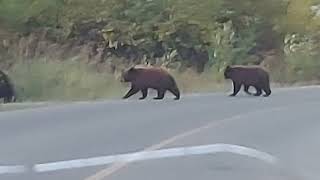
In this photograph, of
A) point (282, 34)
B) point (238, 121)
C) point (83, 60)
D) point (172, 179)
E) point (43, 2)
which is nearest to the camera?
point (172, 179)

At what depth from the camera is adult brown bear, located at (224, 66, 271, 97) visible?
88.7 feet

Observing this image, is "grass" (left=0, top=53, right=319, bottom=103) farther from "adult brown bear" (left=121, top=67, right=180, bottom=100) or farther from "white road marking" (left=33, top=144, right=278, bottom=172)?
"white road marking" (left=33, top=144, right=278, bottom=172)

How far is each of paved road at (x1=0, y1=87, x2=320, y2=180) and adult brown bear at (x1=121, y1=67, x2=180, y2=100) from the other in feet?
1.30

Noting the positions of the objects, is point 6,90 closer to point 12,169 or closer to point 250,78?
point 250,78

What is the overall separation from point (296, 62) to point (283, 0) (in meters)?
4.25

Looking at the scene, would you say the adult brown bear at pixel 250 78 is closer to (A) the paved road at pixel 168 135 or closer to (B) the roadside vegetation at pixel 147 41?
(A) the paved road at pixel 168 135

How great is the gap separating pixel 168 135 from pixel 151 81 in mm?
8979

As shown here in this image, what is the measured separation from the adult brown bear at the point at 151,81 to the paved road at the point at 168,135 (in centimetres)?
40

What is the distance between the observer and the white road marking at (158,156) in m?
11.9

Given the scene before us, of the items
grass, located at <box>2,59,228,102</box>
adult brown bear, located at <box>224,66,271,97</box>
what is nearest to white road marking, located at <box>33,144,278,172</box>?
grass, located at <box>2,59,228,102</box>

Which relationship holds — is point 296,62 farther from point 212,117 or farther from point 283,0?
point 212,117

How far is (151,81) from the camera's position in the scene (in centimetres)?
2508

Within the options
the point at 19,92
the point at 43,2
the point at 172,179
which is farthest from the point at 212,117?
the point at 43,2

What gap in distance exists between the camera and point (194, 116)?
66.0 ft
